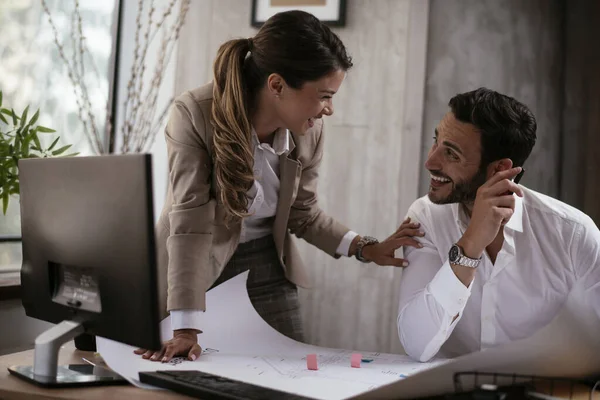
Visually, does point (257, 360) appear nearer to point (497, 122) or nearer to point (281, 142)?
point (281, 142)

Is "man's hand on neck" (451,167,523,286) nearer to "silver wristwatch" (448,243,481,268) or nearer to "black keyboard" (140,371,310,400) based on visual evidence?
"silver wristwatch" (448,243,481,268)

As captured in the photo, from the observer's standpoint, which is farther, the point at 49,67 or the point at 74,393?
the point at 49,67

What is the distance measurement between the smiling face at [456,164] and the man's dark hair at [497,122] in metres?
0.02

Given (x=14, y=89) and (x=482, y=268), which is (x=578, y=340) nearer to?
(x=482, y=268)

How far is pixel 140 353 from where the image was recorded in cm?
134

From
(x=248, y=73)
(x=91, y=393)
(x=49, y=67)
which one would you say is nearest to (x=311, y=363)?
(x=91, y=393)

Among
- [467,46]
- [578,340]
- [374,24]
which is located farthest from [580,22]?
[578,340]

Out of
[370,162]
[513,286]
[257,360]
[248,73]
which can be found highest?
[248,73]

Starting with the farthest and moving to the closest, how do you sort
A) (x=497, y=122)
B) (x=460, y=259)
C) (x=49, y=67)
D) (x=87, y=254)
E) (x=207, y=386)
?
→ (x=49, y=67), (x=497, y=122), (x=460, y=259), (x=87, y=254), (x=207, y=386)

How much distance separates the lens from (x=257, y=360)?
137cm

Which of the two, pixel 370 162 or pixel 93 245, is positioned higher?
pixel 370 162

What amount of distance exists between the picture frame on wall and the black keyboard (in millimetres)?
1997

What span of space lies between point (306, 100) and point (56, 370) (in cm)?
88

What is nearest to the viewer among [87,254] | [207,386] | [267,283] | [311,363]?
[207,386]
